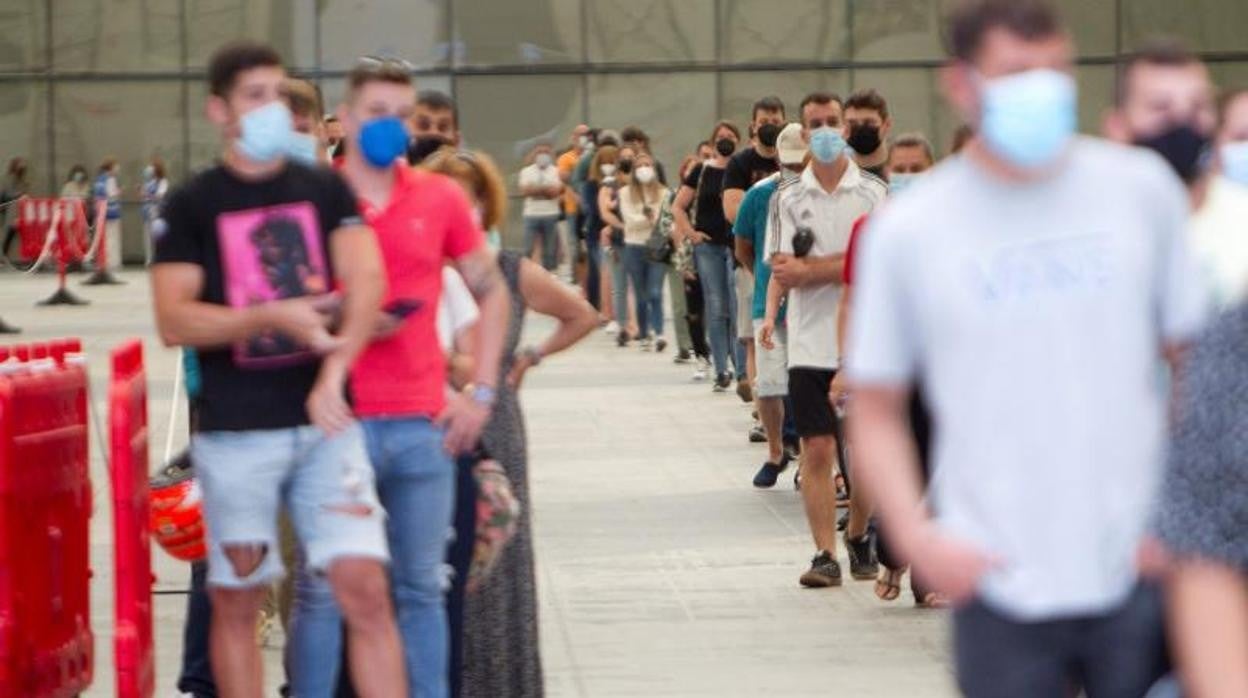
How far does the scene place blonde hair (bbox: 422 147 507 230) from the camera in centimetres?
726

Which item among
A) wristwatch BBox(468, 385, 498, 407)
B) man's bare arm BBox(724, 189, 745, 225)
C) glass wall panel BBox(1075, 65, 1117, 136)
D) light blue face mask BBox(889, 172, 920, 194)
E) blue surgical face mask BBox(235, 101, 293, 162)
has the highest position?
glass wall panel BBox(1075, 65, 1117, 136)

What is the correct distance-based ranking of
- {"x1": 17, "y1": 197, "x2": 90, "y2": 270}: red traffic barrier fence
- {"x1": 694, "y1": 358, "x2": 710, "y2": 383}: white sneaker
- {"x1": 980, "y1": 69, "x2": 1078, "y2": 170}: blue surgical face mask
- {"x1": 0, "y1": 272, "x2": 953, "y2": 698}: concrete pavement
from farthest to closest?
{"x1": 17, "y1": 197, "x2": 90, "y2": 270}: red traffic barrier fence → {"x1": 694, "y1": 358, "x2": 710, "y2": 383}: white sneaker → {"x1": 0, "y1": 272, "x2": 953, "y2": 698}: concrete pavement → {"x1": 980, "y1": 69, "x2": 1078, "y2": 170}: blue surgical face mask

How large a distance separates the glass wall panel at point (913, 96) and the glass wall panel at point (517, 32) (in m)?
4.52

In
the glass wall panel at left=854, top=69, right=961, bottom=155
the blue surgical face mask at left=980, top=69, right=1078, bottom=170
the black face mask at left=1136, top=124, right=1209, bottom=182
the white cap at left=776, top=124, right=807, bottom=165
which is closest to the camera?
the blue surgical face mask at left=980, top=69, right=1078, bottom=170

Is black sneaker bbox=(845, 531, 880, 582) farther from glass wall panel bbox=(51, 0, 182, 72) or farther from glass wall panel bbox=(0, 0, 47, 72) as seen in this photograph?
glass wall panel bbox=(0, 0, 47, 72)

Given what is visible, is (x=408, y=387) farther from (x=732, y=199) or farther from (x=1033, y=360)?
(x=732, y=199)

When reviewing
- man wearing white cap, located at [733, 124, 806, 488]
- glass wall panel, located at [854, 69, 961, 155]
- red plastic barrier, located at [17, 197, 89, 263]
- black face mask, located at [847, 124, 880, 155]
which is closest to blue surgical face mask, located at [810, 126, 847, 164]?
black face mask, located at [847, 124, 880, 155]

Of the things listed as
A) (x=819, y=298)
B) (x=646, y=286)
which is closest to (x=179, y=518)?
(x=819, y=298)

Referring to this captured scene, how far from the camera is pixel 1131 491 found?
4137 mm

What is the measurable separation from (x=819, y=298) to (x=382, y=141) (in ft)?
14.2

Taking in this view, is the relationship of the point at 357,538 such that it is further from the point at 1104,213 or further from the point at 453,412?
the point at 1104,213

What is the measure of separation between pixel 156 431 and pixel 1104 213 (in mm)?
13580

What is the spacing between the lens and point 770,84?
42.8m

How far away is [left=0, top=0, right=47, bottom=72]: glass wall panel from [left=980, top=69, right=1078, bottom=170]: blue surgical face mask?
1576 inches
